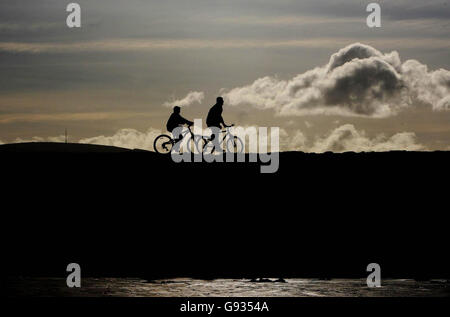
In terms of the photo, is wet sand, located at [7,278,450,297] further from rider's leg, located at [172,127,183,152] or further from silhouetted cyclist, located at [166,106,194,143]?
rider's leg, located at [172,127,183,152]

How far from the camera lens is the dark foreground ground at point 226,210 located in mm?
31016

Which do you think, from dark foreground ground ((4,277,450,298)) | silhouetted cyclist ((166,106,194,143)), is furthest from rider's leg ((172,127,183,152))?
dark foreground ground ((4,277,450,298))

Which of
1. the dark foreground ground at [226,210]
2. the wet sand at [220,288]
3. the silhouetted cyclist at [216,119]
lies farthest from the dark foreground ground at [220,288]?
the silhouetted cyclist at [216,119]

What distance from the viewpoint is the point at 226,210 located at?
33906mm

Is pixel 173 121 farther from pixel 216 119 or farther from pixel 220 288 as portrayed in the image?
pixel 220 288

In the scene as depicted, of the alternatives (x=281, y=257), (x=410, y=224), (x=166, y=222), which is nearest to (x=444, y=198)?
(x=410, y=224)

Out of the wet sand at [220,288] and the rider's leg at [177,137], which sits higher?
the rider's leg at [177,137]

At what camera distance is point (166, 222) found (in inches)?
1313

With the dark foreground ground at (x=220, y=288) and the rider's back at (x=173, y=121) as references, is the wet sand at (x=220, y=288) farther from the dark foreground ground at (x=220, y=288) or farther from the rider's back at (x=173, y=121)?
the rider's back at (x=173, y=121)

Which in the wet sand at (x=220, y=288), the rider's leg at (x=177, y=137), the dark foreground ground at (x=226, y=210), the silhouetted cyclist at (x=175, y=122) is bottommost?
the wet sand at (x=220, y=288)

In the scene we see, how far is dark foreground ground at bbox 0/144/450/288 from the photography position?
31.0 meters

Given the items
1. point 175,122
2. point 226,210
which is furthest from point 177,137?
point 226,210

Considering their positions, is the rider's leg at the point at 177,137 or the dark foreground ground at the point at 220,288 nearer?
the dark foreground ground at the point at 220,288

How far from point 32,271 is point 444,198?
16275mm
